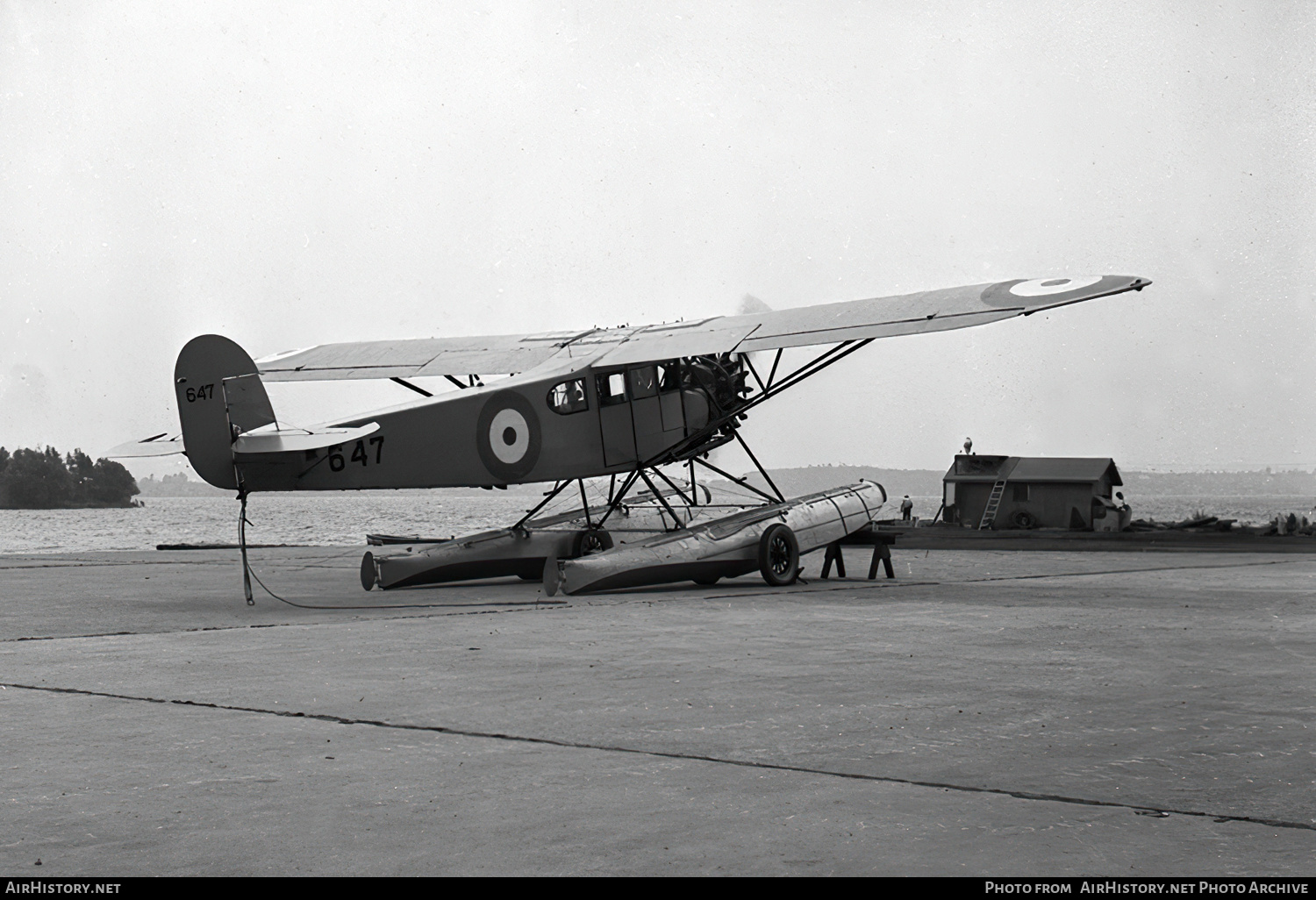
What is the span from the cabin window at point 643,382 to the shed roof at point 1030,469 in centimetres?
2017

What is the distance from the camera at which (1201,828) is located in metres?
3.86

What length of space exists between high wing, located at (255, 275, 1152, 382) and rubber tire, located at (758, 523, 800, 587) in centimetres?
215

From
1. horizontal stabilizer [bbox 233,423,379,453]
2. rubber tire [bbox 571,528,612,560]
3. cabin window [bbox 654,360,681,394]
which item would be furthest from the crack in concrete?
→ cabin window [bbox 654,360,681,394]

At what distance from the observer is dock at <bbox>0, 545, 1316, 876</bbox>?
145 inches

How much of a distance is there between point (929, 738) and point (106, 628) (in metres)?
6.99

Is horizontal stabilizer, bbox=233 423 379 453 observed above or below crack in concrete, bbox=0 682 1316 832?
above

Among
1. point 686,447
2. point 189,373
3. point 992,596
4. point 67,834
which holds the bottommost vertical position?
point 992,596

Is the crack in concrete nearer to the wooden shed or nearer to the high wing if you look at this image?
the high wing

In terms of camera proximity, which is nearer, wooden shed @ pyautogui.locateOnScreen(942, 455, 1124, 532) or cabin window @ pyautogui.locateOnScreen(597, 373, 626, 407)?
cabin window @ pyautogui.locateOnScreen(597, 373, 626, 407)

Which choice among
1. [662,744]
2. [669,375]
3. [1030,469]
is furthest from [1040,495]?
[662,744]

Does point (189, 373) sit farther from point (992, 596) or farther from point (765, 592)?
point (992, 596)

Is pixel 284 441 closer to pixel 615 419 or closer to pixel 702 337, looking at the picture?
pixel 615 419
